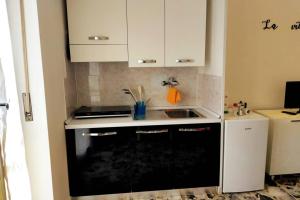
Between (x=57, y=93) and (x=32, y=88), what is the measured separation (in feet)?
1.08

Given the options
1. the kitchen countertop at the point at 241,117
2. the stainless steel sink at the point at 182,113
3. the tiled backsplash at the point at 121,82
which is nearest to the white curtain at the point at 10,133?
the tiled backsplash at the point at 121,82

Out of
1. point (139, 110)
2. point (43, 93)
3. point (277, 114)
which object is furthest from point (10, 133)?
point (277, 114)

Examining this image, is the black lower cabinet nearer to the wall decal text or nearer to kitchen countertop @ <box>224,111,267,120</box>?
kitchen countertop @ <box>224,111,267,120</box>

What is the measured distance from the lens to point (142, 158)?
7.47ft

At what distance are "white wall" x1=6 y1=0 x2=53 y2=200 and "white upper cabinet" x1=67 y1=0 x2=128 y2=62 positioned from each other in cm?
64

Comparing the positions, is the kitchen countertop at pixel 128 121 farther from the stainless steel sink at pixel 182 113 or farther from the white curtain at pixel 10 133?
the white curtain at pixel 10 133

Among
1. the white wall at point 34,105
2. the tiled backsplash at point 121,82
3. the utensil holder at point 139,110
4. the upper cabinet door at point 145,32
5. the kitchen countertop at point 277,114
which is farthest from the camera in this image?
the tiled backsplash at point 121,82

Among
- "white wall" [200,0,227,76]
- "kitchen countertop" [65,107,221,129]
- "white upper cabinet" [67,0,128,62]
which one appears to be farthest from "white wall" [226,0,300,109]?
"white upper cabinet" [67,0,128,62]

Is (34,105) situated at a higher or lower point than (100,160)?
higher

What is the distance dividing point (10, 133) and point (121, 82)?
1.36 m

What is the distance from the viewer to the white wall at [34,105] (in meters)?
1.56

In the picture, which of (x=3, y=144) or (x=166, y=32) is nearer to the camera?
(x=3, y=144)

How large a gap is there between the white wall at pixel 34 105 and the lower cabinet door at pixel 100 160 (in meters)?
0.43

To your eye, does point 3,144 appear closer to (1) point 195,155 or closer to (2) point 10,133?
(2) point 10,133
